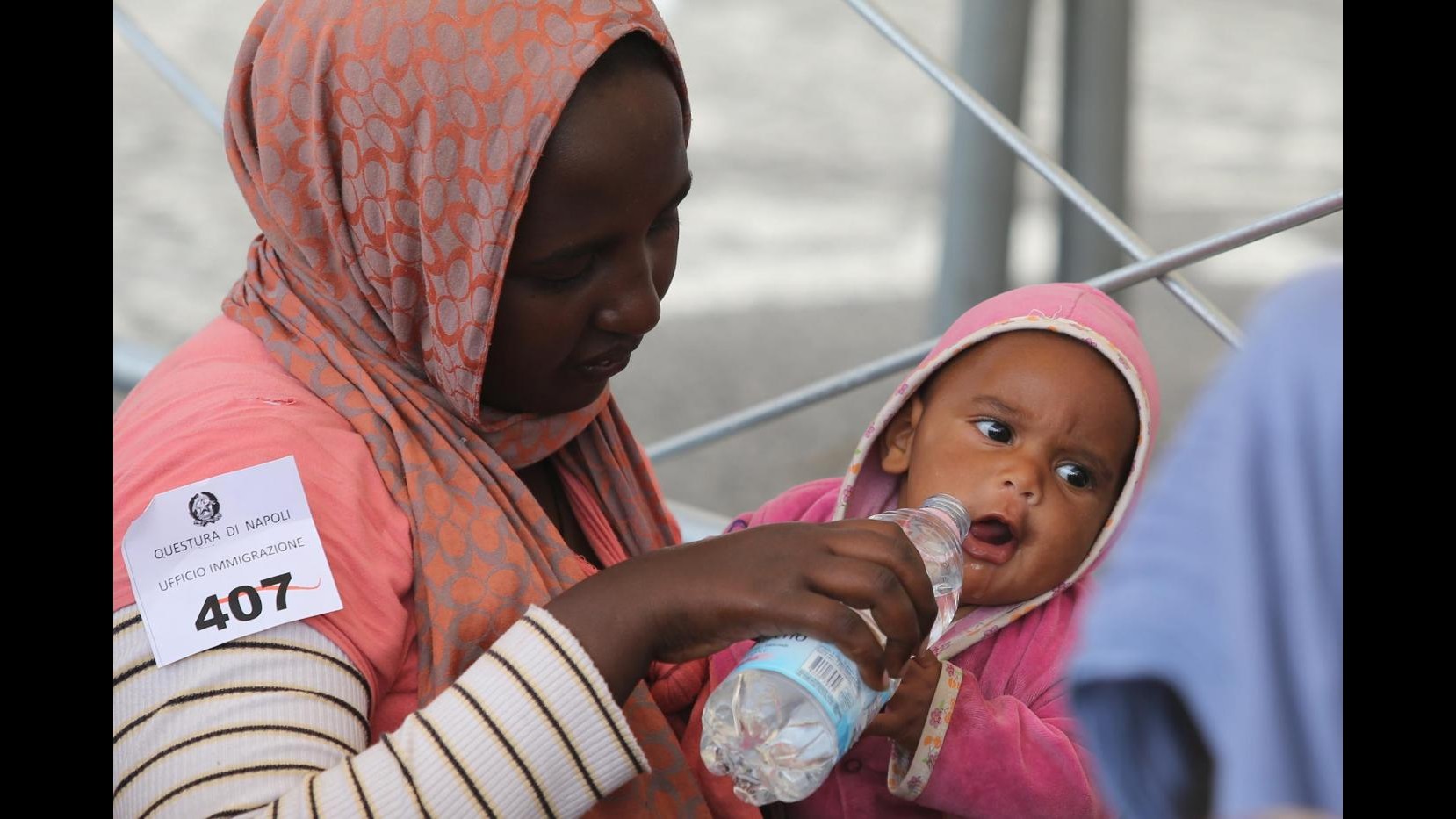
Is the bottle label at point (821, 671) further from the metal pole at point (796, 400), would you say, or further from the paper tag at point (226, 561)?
the metal pole at point (796, 400)

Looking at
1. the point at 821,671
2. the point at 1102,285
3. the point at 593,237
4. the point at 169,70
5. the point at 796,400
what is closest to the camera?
the point at 821,671

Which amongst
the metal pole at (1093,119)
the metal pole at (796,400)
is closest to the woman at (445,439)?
the metal pole at (796,400)

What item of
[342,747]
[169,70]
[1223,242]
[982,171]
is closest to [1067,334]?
[1223,242]

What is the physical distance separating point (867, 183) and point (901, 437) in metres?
5.03

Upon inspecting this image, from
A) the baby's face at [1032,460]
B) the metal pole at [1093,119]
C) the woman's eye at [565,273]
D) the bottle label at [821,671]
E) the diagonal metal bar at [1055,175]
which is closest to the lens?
the bottle label at [821,671]

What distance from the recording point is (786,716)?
49.4 inches

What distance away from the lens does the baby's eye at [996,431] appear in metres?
1.67

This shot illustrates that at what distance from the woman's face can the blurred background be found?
7.73ft

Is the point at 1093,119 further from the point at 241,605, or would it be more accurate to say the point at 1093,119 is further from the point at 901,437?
the point at 241,605

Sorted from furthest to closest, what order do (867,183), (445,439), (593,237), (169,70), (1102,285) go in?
(867,183) < (169,70) < (1102,285) < (445,439) < (593,237)

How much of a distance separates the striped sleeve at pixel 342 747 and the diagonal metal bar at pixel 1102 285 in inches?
41.0

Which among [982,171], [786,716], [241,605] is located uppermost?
[982,171]

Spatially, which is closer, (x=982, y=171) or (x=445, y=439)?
(x=445, y=439)

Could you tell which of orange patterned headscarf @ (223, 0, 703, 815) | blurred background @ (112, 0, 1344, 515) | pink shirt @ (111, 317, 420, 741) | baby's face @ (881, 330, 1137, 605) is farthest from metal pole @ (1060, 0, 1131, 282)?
pink shirt @ (111, 317, 420, 741)
